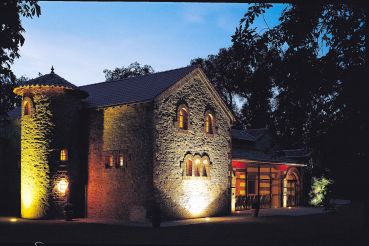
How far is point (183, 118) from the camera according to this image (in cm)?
2350

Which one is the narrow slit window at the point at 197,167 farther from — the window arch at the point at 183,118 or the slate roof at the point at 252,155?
the slate roof at the point at 252,155

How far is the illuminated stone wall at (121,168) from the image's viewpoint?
71.0 ft

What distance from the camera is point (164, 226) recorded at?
63.6 ft

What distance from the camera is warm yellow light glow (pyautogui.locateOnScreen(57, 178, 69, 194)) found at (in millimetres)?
23109

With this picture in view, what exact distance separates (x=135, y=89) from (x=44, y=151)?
19.5 feet

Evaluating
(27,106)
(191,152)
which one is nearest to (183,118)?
(191,152)

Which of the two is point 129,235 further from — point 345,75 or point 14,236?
point 345,75

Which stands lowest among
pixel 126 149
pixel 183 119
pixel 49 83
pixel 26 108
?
pixel 126 149

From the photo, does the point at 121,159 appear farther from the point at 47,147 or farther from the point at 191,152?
the point at 47,147

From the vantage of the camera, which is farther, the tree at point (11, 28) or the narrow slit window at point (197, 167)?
the narrow slit window at point (197, 167)

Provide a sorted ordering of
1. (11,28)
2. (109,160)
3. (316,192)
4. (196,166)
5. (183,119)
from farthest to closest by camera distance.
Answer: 1. (316,192)
2. (196,166)
3. (183,119)
4. (109,160)
5. (11,28)

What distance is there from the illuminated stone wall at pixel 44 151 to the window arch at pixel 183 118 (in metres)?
6.19

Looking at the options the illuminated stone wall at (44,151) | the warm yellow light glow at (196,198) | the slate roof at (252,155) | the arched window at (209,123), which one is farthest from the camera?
the slate roof at (252,155)

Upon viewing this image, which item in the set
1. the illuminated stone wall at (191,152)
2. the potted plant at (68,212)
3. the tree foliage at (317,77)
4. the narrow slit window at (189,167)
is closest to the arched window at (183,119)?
the illuminated stone wall at (191,152)
